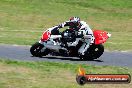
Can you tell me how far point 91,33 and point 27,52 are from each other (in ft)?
11.7

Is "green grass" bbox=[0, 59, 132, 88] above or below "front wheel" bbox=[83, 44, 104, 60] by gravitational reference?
above

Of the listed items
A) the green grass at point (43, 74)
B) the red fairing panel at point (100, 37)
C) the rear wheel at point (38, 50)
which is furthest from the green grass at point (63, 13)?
the green grass at point (43, 74)

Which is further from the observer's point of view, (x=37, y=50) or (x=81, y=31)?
(x=37, y=50)

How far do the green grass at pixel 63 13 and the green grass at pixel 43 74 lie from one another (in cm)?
2374

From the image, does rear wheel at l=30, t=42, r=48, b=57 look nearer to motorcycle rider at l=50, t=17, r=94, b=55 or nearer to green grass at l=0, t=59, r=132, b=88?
motorcycle rider at l=50, t=17, r=94, b=55

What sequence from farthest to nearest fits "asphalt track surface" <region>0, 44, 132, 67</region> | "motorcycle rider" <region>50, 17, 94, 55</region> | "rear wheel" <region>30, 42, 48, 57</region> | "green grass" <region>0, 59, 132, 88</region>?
"rear wheel" <region>30, 42, 48, 57</region> < "motorcycle rider" <region>50, 17, 94, 55</region> < "asphalt track surface" <region>0, 44, 132, 67</region> < "green grass" <region>0, 59, 132, 88</region>

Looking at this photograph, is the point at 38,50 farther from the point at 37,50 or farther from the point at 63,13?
the point at 63,13

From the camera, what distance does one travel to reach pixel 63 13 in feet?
170

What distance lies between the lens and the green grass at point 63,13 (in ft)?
152

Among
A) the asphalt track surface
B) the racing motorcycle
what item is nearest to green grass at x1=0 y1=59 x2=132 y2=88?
the asphalt track surface

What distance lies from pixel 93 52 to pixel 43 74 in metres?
6.09

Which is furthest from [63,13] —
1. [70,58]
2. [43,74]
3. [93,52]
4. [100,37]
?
[43,74]

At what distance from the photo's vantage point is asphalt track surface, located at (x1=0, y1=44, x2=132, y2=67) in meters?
20.9

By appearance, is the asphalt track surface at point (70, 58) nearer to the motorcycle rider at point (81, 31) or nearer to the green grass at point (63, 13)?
the motorcycle rider at point (81, 31)
